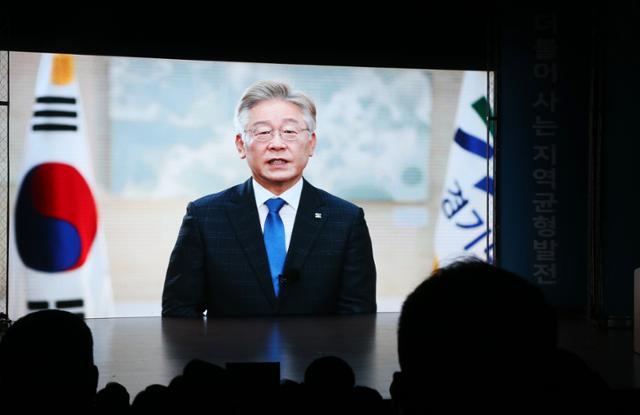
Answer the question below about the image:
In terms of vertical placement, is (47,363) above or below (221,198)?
below

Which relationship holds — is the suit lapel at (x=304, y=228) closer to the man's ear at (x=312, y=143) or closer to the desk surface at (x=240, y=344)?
the man's ear at (x=312, y=143)

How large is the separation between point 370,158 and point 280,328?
169 centimetres

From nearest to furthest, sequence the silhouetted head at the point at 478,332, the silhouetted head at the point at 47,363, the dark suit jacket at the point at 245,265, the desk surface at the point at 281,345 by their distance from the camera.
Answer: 1. the silhouetted head at the point at 478,332
2. the silhouetted head at the point at 47,363
3. the desk surface at the point at 281,345
4. the dark suit jacket at the point at 245,265

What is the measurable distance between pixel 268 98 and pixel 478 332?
4999 millimetres

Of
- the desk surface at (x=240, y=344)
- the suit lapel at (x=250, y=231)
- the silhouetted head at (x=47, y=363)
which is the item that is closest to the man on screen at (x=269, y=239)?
the suit lapel at (x=250, y=231)

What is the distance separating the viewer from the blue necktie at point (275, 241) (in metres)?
5.58

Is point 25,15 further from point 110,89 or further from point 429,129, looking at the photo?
point 429,129

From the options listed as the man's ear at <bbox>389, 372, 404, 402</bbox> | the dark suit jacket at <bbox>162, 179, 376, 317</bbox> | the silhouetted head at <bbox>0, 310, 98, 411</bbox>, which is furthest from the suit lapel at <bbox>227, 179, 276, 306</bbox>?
the man's ear at <bbox>389, 372, 404, 402</bbox>

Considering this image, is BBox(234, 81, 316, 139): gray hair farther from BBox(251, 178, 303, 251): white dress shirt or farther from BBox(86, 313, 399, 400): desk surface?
BBox(86, 313, 399, 400): desk surface

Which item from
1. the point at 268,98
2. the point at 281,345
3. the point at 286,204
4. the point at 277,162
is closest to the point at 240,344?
the point at 281,345

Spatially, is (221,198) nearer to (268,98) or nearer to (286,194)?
(286,194)

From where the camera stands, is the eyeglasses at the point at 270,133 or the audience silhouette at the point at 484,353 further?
the eyeglasses at the point at 270,133

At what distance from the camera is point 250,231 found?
5617mm

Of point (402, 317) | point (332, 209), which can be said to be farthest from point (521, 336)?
point (332, 209)
